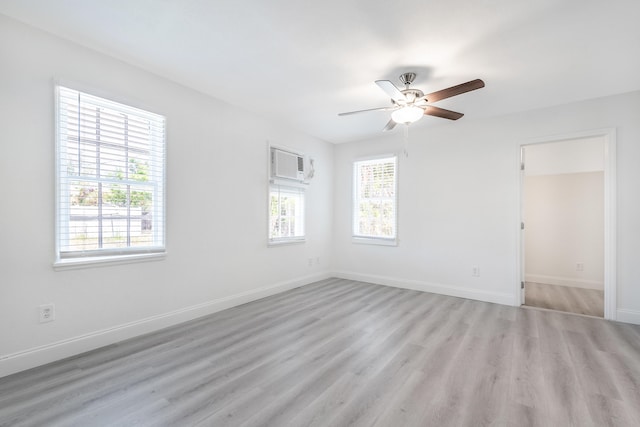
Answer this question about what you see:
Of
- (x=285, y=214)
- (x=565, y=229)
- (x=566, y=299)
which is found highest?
(x=285, y=214)

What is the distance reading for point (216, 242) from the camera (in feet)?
11.7

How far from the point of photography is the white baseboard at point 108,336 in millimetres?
2158

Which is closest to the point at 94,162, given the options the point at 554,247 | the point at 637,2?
the point at 637,2

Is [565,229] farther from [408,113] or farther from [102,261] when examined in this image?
[102,261]

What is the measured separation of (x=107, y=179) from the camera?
2629mm

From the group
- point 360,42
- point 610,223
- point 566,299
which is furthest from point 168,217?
point 566,299

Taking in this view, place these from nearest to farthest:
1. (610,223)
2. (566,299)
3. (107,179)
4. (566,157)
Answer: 1. (107,179)
2. (610,223)
3. (566,299)
4. (566,157)

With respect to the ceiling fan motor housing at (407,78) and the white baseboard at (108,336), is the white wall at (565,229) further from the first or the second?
the white baseboard at (108,336)

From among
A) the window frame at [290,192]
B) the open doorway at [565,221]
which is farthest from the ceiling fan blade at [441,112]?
the window frame at [290,192]

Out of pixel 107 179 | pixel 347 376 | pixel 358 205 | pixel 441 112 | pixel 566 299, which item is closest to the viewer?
pixel 347 376

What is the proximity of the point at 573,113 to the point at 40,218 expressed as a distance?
5676 mm

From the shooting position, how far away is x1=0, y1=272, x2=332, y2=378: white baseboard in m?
2.16

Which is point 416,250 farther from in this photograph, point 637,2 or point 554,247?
point 637,2

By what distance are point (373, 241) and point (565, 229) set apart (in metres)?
3.26
